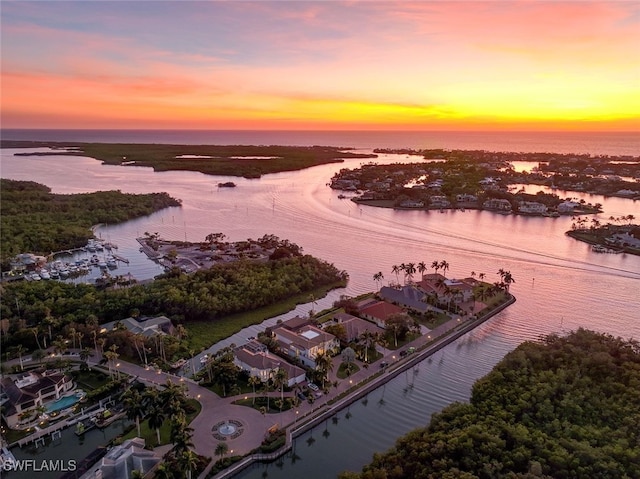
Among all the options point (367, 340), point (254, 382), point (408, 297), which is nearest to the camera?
point (254, 382)

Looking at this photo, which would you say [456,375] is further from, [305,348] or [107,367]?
[107,367]

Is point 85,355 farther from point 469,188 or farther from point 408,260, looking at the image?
point 469,188

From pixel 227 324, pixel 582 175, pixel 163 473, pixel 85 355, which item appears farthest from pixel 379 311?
pixel 582 175

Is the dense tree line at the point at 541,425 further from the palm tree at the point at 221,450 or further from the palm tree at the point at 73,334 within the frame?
the palm tree at the point at 73,334

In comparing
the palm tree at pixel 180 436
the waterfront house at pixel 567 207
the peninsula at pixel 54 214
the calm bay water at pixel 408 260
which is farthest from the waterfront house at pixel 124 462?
the waterfront house at pixel 567 207

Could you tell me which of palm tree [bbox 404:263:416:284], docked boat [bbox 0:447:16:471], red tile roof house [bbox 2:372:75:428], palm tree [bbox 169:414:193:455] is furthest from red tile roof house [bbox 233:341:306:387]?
palm tree [bbox 404:263:416:284]

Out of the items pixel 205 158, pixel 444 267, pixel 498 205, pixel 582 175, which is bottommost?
pixel 444 267

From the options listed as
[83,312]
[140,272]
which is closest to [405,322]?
[83,312]

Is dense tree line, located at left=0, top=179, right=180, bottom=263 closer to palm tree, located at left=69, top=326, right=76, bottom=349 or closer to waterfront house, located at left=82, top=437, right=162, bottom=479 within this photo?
palm tree, located at left=69, top=326, right=76, bottom=349

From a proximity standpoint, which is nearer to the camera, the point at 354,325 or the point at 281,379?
the point at 281,379
